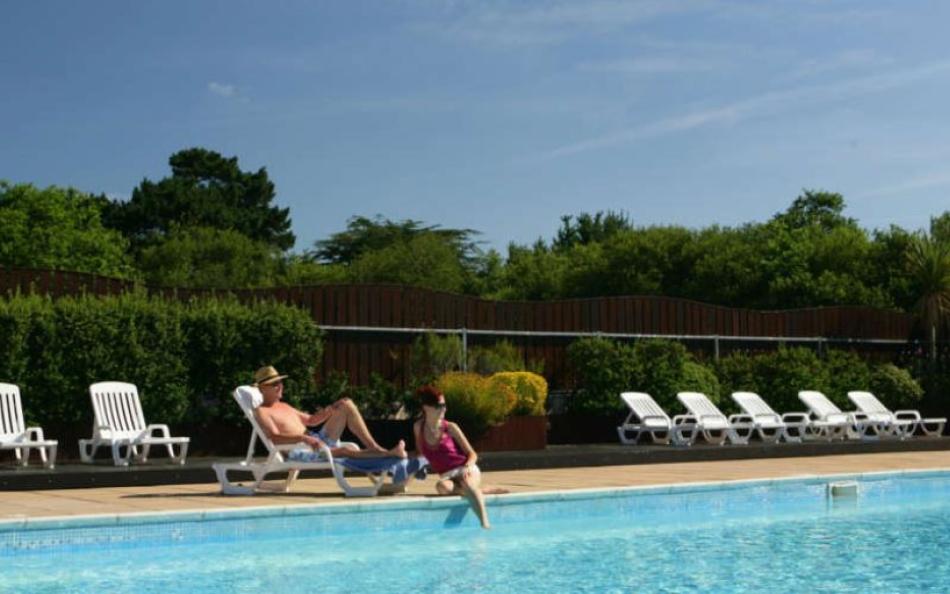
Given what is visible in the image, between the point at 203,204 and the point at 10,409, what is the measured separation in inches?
1953

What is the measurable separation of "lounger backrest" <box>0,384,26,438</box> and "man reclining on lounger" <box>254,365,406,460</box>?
279 centimetres

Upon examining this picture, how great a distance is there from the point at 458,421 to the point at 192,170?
53.6 m

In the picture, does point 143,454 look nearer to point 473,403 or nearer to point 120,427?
point 120,427

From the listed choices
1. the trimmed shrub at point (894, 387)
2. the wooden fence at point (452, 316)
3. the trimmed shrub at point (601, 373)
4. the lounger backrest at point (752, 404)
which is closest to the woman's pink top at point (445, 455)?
the wooden fence at point (452, 316)

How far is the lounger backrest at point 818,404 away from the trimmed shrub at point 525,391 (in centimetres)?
452

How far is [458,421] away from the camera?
14305 millimetres

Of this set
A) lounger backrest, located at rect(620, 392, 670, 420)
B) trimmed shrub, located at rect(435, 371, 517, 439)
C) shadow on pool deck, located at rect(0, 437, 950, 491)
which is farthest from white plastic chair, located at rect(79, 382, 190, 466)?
lounger backrest, located at rect(620, 392, 670, 420)

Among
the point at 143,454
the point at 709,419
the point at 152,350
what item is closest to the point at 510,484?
the point at 143,454

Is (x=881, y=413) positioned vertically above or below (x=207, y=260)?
below

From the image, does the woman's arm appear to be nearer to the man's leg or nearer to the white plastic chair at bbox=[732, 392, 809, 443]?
the man's leg

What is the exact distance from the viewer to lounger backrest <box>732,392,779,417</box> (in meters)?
17.3

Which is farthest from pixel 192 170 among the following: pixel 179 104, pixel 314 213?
pixel 179 104

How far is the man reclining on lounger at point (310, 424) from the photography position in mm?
9969

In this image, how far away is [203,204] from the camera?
200 feet
